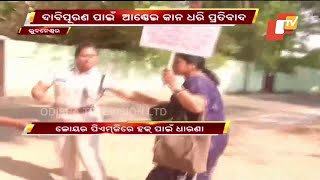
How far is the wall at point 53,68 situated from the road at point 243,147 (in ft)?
Result: 0.25

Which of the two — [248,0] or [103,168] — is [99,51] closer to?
[103,168]

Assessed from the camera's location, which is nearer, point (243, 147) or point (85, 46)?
point (85, 46)

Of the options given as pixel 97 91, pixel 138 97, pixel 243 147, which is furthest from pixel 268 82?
pixel 97 91

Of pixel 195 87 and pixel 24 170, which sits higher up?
pixel 195 87

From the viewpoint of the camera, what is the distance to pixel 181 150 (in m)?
1.83

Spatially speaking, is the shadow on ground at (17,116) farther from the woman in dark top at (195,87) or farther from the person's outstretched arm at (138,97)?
the woman in dark top at (195,87)

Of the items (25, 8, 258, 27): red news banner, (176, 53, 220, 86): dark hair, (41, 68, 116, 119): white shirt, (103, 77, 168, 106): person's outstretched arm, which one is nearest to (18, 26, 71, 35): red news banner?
(25, 8, 258, 27): red news banner

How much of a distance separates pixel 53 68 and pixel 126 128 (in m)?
0.43

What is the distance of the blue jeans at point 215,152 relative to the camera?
1850 millimetres

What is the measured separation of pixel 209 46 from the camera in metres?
1.80

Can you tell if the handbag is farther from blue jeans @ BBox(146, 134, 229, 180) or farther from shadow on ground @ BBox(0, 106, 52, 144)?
shadow on ground @ BBox(0, 106, 52, 144)

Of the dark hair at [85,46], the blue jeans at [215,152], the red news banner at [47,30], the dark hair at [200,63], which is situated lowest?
the blue jeans at [215,152]

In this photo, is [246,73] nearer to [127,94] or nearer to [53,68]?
[127,94]

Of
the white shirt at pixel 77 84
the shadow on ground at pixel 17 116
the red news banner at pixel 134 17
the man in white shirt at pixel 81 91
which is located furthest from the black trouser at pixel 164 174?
the red news banner at pixel 134 17
